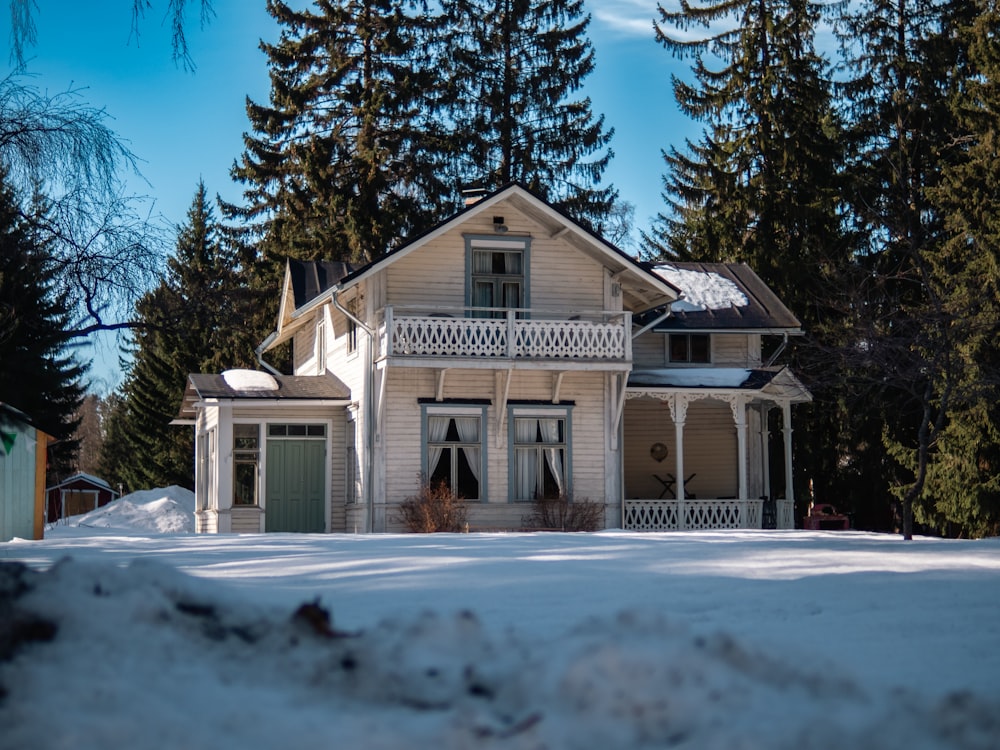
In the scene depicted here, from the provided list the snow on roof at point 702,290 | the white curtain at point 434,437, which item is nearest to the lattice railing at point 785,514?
the snow on roof at point 702,290

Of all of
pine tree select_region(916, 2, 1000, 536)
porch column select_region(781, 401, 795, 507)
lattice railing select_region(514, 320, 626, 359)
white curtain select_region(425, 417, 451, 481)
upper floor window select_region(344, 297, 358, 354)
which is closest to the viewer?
lattice railing select_region(514, 320, 626, 359)

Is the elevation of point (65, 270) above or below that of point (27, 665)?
above

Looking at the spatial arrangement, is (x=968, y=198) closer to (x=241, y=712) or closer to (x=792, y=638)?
(x=792, y=638)

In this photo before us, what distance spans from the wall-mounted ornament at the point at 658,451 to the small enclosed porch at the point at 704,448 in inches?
0.9

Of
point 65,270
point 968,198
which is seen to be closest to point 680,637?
point 65,270

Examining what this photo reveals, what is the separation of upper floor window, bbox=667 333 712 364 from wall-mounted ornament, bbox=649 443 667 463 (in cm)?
211

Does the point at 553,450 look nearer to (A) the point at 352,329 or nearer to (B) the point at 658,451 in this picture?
(A) the point at 352,329

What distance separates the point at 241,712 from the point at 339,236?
32153 millimetres

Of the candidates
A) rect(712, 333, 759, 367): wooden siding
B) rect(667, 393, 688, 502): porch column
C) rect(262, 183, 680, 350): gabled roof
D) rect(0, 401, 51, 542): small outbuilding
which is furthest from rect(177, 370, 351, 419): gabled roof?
rect(712, 333, 759, 367): wooden siding

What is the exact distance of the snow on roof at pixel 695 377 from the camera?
25.7m

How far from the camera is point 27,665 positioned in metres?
4.55

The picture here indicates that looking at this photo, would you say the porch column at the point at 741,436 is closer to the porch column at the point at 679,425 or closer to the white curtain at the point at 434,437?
the porch column at the point at 679,425

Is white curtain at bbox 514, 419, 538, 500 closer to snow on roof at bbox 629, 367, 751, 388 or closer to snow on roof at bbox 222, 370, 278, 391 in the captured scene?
snow on roof at bbox 629, 367, 751, 388

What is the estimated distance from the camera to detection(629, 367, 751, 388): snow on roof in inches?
1011
